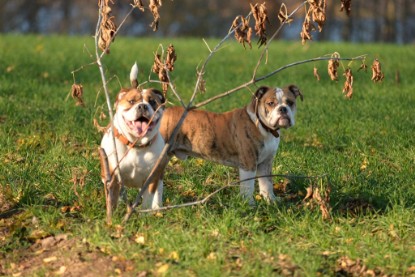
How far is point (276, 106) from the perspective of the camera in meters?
7.44

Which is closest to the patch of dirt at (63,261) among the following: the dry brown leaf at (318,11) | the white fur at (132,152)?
the white fur at (132,152)

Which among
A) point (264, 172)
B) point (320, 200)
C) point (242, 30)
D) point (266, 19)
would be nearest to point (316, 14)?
point (266, 19)

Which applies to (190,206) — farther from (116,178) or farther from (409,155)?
(409,155)

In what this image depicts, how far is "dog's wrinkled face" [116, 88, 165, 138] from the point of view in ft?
21.1

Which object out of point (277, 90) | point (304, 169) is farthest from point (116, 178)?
point (304, 169)

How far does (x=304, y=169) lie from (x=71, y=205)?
2592mm

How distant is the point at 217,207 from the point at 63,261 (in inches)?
64.2

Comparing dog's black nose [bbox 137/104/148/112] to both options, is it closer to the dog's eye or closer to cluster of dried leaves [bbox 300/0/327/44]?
the dog's eye

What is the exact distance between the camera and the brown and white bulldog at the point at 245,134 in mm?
7480

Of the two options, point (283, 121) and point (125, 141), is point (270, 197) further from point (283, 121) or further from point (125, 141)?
point (125, 141)

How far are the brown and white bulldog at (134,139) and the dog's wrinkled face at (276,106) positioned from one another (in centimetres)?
112

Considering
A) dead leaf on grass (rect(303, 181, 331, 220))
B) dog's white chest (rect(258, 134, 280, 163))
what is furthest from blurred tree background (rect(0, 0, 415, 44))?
dead leaf on grass (rect(303, 181, 331, 220))

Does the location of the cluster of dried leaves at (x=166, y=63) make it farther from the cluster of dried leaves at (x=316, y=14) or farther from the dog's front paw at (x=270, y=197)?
the dog's front paw at (x=270, y=197)

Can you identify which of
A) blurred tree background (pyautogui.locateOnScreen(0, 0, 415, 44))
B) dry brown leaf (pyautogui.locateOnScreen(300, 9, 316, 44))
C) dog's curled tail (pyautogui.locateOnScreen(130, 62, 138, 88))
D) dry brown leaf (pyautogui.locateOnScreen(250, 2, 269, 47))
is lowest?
dog's curled tail (pyautogui.locateOnScreen(130, 62, 138, 88))
